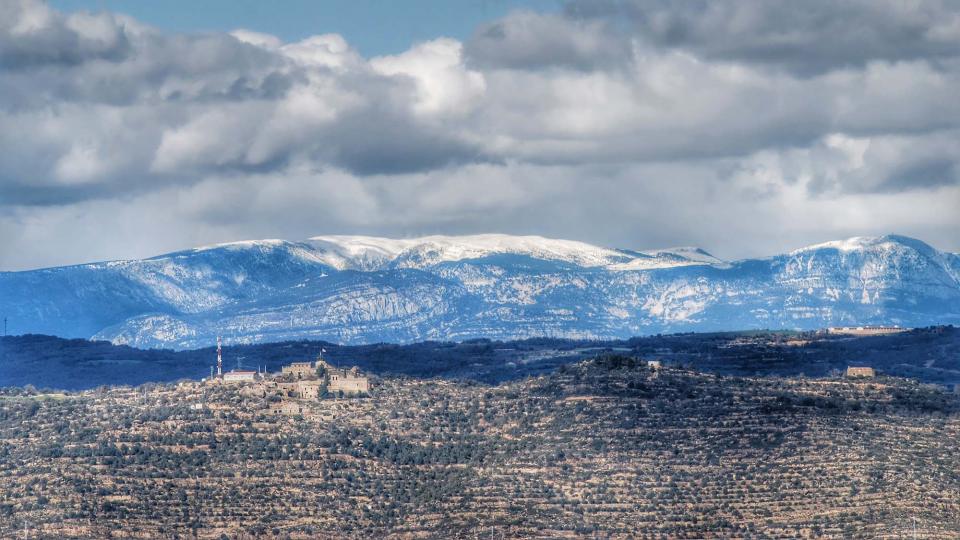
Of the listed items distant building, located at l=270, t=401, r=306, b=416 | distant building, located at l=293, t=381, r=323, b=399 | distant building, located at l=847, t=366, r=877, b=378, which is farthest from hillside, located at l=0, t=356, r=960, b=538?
distant building, located at l=847, t=366, r=877, b=378

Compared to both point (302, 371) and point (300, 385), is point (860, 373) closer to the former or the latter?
point (302, 371)

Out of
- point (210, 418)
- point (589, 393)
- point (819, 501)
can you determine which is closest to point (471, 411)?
point (589, 393)

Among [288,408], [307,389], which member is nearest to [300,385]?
[307,389]

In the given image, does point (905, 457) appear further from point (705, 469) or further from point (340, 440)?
point (340, 440)

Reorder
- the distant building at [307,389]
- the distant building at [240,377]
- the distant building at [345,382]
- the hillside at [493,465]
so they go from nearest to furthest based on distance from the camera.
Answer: the hillside at [493,465] → the distant building at [307,389] → the distant building at [345,382] → the distant building at [240,377]

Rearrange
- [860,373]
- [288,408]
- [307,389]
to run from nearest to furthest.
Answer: [288,408] → [307,389] → [860,373]

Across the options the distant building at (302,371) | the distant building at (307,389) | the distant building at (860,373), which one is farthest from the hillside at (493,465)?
the distant building at (860,373)

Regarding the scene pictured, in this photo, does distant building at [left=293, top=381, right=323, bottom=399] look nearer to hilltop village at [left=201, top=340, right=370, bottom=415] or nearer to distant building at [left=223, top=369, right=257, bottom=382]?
hilltop village at [left=201, top=340, right=370, bottom=415]

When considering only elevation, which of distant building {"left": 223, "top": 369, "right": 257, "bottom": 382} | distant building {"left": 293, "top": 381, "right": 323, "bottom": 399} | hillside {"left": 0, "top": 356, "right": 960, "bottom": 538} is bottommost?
hillside {"left": 0, "top": 356, "right": 960, "bottom": 538}

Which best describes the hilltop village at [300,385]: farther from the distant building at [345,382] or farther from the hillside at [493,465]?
the hillside at [493,465]
